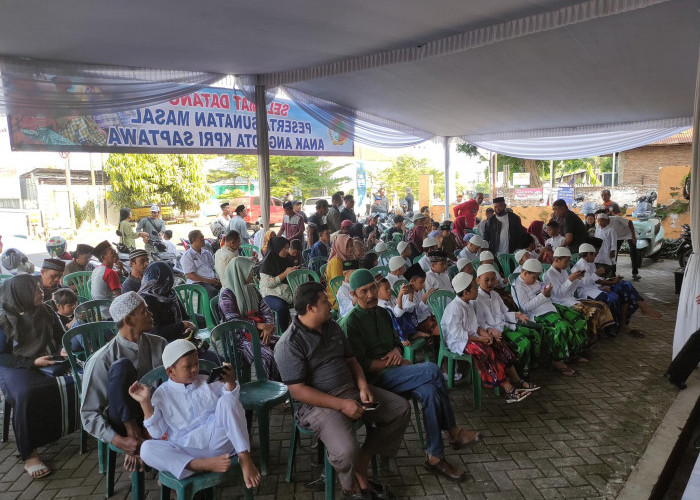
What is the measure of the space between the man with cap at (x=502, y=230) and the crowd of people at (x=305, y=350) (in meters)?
1.46

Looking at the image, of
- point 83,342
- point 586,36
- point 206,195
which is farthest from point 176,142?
point 206,195

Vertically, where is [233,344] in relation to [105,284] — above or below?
below

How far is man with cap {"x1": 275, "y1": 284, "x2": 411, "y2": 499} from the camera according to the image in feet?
8.55

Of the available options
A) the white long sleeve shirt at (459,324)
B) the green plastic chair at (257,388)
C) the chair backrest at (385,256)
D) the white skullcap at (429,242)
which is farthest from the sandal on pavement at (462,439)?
the chair backrest at (385,256)

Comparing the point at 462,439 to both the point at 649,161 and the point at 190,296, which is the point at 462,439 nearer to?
the point at 190,296

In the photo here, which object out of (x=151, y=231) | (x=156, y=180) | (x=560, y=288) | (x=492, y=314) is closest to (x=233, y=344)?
(x=492, y=314)

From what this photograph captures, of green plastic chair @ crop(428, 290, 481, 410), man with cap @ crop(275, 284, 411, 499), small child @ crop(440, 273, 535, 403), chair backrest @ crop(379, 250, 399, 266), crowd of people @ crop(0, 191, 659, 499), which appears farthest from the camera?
chair backrest @ crop(379, 250, 399, 266)

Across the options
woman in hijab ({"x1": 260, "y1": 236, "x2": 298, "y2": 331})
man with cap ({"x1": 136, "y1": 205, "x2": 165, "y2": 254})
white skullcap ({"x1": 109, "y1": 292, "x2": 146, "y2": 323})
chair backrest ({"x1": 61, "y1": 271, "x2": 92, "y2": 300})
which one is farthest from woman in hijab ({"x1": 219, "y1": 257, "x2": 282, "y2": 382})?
man with cap ({"x1": 136, "y1": 205, "x2": 165, "y2": 254})

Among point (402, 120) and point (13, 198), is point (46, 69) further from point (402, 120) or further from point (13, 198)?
point (13, 198)

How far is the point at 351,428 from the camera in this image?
8.70ft

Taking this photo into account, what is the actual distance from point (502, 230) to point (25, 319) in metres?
6.08

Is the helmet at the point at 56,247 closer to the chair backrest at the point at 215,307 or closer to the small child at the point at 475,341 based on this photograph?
the chair backrest at the point at 215,307

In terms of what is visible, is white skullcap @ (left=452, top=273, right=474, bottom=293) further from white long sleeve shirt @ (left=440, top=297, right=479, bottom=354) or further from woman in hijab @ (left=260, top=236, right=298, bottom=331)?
woman in hijab @ (left=260, top=236, right=298, bottom=331)

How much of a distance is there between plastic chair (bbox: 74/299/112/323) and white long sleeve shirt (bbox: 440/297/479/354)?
2850 mm
